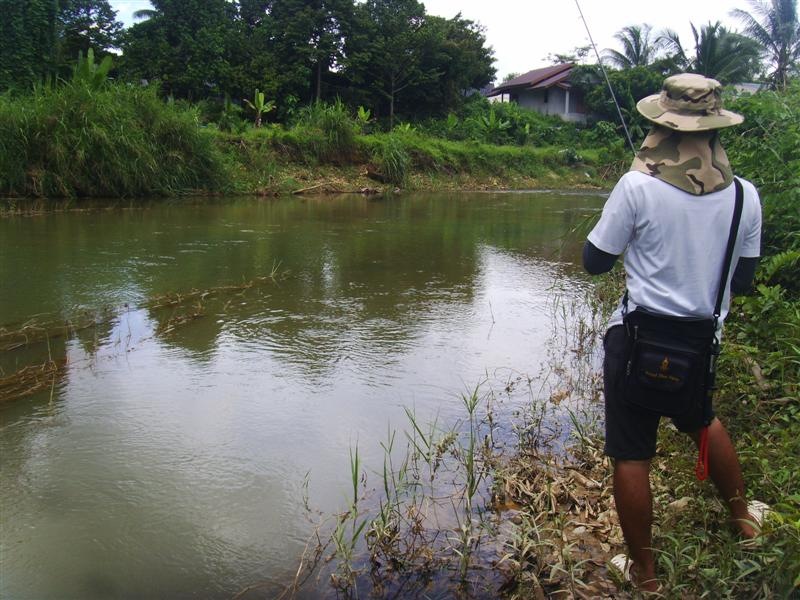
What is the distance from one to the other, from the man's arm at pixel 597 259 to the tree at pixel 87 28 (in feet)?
89.5

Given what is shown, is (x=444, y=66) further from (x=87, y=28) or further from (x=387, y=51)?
(x=87, y=28)

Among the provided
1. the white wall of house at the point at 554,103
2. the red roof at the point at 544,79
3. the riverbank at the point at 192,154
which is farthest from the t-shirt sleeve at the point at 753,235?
the white wall of house at the point at 554,103

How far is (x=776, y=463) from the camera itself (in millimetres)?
2672

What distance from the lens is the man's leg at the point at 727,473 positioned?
7.32 feet

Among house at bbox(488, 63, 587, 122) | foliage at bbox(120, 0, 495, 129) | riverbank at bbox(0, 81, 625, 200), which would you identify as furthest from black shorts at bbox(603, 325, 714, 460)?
house at bbox(488, 63, 587, 122)

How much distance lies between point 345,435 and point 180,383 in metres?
1.22

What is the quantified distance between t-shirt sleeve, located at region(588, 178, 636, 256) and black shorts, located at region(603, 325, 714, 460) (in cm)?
27

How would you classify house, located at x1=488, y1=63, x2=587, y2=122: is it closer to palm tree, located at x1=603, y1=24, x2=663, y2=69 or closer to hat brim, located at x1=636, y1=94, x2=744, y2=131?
palm tree, located at x1=603, y1=24, x2=663, y2=69

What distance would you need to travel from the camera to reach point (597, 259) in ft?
7.17

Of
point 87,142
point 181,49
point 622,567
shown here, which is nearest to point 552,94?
point 181,49

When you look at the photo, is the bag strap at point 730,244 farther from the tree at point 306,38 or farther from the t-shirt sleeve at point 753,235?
the tree at point 306,38

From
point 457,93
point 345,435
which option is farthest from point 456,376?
point 457,93

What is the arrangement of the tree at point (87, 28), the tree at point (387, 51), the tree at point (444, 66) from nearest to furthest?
1. the tree at point (87, 28)
2. the tree at point (387, 51)
3. the tree at point (444, 66)

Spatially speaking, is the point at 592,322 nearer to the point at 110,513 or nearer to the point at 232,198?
the point at 110,513
